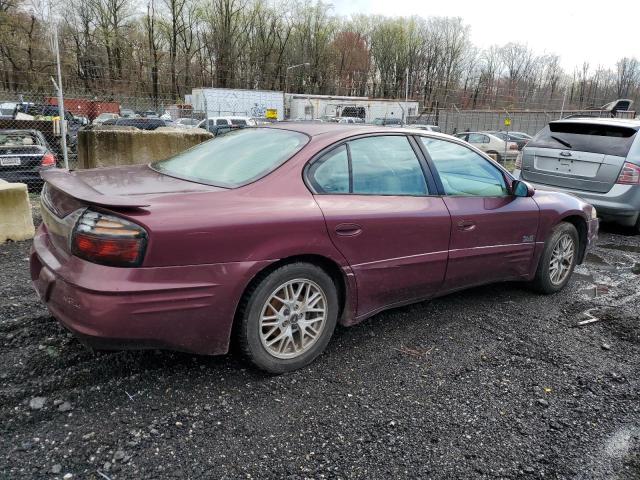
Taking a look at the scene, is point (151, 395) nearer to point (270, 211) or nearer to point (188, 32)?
point (270, 211)

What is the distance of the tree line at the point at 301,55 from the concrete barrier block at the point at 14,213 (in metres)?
34.8

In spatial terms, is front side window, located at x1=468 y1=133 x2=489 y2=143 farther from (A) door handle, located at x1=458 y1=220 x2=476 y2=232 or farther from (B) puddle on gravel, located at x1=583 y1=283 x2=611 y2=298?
(A) door handle, located at x1=458 y1=220 x2=476 y2=232

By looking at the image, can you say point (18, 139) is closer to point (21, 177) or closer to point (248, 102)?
point (21, 177)

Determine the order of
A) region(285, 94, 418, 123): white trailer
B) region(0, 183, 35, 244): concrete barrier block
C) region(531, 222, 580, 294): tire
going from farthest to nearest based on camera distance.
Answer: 1. region(285, 94, 418, 123): white trailer
2. region(0, 183, 35, 244): concrete barrier block
3. region(531, 222, 580, 294): tire

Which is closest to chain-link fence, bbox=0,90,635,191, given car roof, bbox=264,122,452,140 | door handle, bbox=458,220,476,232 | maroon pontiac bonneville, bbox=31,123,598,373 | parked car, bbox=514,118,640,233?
maroon pontiac bonneville, bbox=31,123,598,373

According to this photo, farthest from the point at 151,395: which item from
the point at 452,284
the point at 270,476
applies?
the point at 452,284

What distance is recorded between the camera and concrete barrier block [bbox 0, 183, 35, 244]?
515 centimetres

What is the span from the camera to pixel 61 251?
97.0 inches

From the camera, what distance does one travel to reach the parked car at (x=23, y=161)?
7.52 metres

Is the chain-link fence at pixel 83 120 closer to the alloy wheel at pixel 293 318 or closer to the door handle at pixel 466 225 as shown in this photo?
the alloy wheel at pixel 293 318

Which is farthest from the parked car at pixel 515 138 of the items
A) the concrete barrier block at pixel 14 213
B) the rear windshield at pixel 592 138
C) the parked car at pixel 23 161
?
the concrete barrier block at pixel 14 213

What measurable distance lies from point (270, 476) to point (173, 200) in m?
1.38

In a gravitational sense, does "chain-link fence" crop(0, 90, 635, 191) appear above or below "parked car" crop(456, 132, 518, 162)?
above

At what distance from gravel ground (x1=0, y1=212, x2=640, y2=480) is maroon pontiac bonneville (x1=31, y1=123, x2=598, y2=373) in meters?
0.30
